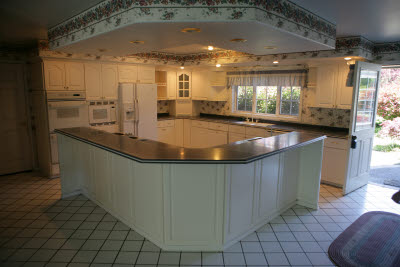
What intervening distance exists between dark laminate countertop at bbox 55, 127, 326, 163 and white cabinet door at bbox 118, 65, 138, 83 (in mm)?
2117

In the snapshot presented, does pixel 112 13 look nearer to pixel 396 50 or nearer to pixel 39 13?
pixel 39 13

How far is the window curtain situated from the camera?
523 centimetres

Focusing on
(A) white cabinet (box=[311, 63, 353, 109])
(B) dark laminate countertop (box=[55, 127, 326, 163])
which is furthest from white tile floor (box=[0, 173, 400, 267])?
(A) white cabinet (box=[311, 63, 353, 109])

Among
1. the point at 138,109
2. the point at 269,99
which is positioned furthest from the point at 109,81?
the point at 269,99

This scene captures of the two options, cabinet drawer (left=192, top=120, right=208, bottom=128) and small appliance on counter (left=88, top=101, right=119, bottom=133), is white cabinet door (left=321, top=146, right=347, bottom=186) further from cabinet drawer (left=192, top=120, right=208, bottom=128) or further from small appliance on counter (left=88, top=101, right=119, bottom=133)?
small appliance on counter (left=88, top=101, right=119, bottom=133)

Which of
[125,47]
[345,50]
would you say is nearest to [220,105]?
[345,50]

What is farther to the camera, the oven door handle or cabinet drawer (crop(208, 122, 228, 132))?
cabinet drawer (crop(208, 122, 228, 132))

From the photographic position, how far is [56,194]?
4055 millimetres

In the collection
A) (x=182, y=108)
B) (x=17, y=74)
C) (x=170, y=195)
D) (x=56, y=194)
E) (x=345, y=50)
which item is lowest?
(x=56, y=194)

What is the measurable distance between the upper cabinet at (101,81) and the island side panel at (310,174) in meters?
3.62

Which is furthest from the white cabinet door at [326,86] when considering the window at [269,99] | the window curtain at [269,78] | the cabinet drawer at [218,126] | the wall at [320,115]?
the cabinet drawer at [218,126]

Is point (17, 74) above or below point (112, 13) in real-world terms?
below

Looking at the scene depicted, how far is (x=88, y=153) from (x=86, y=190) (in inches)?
25.2

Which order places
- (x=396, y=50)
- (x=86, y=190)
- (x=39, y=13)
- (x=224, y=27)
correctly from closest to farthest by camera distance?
(x=224, y=27)
(x=39, y=13)
(x=86, y=190)
(x=396, y=50)
